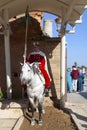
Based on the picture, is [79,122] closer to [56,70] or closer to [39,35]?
[56,70]

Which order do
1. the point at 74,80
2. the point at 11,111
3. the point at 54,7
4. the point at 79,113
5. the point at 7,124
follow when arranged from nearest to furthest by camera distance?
the point at 7,124 → the point at 11,111 → the point at 79,113 → the point at 54,7 → the point at 74,80

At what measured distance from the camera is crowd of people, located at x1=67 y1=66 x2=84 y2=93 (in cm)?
1836

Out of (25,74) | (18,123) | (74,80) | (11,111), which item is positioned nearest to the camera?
(25,74)

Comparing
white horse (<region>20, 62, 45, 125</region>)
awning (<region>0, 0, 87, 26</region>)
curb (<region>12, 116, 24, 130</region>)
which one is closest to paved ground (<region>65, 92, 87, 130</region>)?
white horse (<region>20, 62, 45, 125</region>)

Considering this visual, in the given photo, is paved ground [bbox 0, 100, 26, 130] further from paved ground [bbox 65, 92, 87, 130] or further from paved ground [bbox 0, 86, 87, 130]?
paved ground [bbox 65, 92, 87, 130]

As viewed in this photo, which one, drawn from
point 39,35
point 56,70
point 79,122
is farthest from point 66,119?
point 39,35

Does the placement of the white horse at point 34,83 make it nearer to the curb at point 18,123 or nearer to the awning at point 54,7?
the curb at point 18,123

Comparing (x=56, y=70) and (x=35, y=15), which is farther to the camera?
(x=35, y=15)

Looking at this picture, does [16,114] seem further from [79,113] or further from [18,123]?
[79,113]

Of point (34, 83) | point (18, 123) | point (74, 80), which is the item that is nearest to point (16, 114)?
point (18, 123)

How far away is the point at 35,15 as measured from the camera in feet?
47.5

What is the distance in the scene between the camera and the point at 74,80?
61.1 feet

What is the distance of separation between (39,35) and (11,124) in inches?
177

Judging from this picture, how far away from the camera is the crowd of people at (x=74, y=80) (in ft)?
60.2
